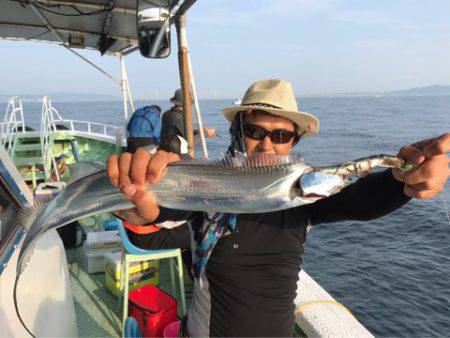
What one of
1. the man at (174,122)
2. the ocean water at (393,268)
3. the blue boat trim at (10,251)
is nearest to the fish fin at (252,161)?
the blue boat trim at (10,251)

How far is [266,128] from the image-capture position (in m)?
2.29

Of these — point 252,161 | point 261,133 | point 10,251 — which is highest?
point 261,133

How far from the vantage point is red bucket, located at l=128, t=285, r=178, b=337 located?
159 inches

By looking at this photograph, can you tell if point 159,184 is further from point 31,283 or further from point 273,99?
point 31,283

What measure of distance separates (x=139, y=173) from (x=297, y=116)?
108 centimetres

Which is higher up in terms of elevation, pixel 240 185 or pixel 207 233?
pixel 240 185

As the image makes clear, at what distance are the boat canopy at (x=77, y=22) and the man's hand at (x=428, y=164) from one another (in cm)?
411

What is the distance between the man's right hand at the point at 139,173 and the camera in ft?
6.02

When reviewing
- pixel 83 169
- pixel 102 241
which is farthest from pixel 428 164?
pixel 102 241

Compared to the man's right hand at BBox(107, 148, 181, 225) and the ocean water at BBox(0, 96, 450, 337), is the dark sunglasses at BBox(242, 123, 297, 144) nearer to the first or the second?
the man's right hand at BBox(107, 148, 181, 225)

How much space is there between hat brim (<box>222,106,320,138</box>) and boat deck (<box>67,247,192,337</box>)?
3461 millimetres

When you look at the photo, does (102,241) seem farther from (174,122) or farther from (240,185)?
(240,185)

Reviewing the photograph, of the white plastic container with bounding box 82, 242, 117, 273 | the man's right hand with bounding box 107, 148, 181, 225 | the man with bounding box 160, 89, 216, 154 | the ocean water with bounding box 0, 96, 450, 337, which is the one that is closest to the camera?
the man's right hand with bounding box 107, 148, 181, 225

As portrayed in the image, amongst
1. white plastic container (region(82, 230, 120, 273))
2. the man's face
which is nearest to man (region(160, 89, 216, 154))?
white plastic container (region(82, 230, 120, 273))
